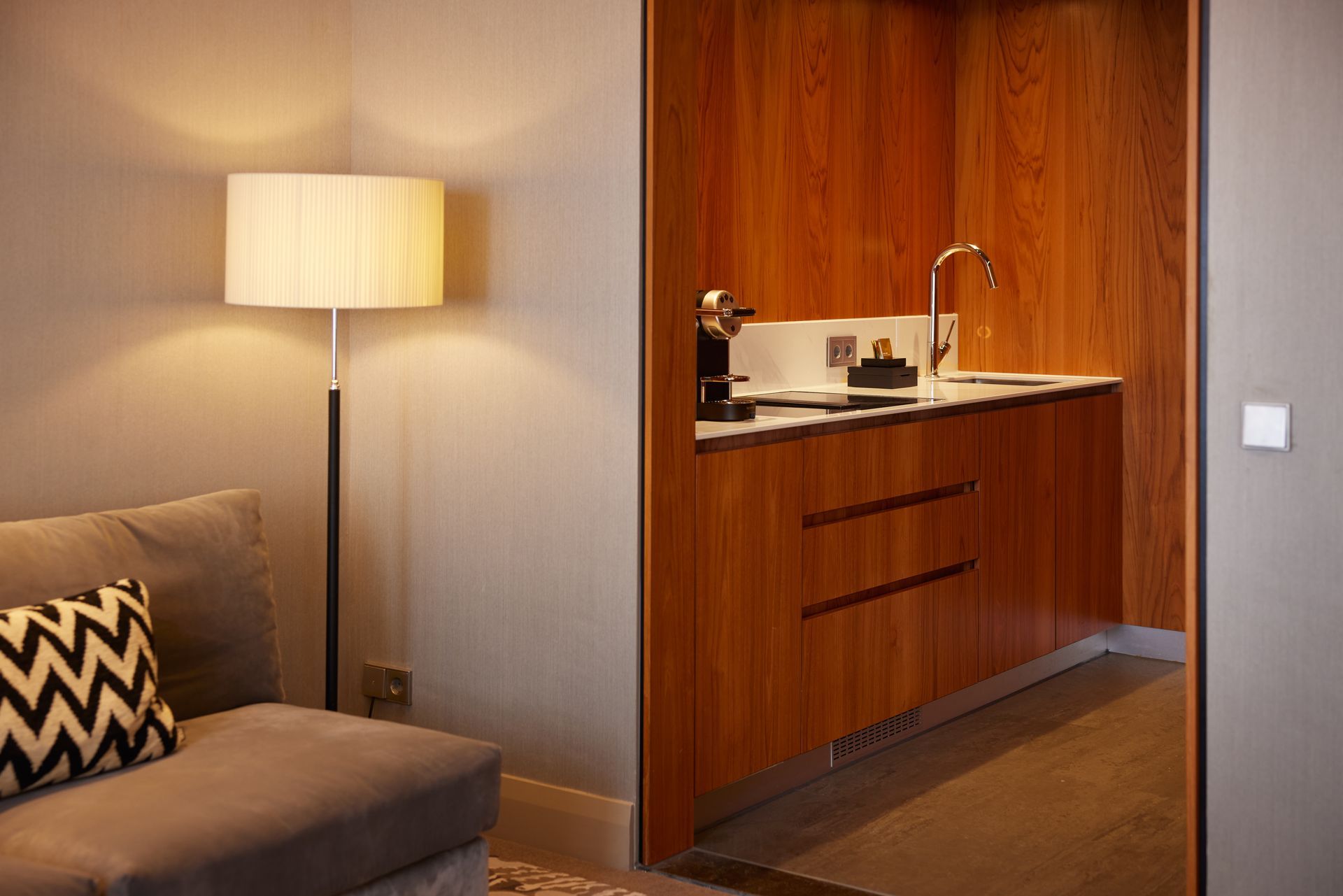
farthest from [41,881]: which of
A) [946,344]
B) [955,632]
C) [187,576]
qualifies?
[946,344]

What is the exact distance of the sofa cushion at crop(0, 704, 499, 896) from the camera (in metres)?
2.12

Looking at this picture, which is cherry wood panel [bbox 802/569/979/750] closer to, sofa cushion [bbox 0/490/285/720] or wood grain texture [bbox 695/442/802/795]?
wood grain texture [bbox 695/442/802/795]

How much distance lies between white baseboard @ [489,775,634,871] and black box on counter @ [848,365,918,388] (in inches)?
71.5

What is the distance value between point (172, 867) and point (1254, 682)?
5.74ft

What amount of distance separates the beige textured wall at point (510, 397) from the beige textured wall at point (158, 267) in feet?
0.47

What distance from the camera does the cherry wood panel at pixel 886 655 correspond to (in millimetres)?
3673

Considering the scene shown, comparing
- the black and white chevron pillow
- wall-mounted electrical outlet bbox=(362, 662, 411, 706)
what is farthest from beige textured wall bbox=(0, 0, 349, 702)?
the black and white chevron pillow

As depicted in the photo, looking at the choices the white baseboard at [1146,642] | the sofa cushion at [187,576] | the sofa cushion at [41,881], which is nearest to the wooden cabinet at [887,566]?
the white baseboard at [1146,642]

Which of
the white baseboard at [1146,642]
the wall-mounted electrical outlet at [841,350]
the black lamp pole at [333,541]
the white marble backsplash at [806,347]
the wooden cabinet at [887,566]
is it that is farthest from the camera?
the white baseboard at [1146,642]

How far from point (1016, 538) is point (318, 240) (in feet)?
7.94

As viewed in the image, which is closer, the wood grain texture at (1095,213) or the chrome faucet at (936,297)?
the chrome faucet at (936,297)

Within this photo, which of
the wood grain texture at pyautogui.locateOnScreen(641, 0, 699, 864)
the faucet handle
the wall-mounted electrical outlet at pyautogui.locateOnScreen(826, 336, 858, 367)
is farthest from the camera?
the faucet handle

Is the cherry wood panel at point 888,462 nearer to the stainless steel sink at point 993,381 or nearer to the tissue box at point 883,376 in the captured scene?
the tissue box at point 883,376

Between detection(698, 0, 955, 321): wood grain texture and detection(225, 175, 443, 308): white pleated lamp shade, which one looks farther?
detection(698, 0, 955, 321): wood grain texture
